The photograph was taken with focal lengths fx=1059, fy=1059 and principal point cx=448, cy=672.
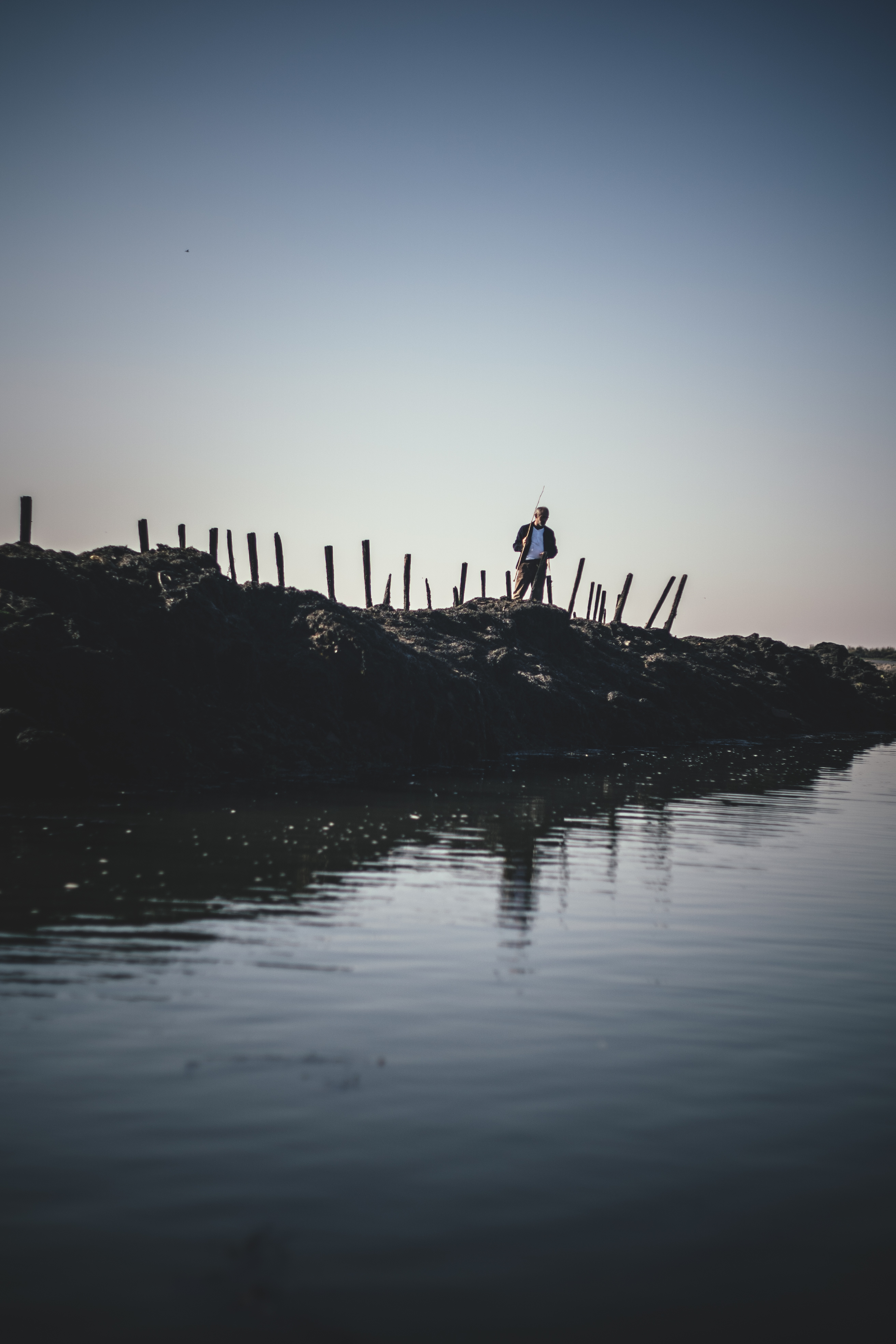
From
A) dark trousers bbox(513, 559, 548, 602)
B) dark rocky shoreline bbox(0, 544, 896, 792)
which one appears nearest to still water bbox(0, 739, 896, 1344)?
dark rocky shoreline bbox(0, 544, 896, 792)

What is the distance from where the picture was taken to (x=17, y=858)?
955 cm

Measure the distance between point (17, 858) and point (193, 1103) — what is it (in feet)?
19.9

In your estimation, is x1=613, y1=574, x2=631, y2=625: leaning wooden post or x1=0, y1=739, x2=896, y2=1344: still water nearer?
x1=0, y1=739, x2=896, y2=1344: still water

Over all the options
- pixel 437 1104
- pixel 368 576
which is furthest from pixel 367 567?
pixel 437 1104

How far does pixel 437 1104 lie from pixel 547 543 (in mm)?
26099

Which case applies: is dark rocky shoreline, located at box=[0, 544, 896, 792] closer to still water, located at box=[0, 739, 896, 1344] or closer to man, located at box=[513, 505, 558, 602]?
man, located at box=[513, 505, 558, 602]

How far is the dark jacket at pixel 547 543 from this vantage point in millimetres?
29281

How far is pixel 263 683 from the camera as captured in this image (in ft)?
69.2

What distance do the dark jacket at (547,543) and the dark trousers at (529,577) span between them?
1.68 ft

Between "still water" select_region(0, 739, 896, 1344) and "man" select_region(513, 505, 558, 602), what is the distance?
19.8m

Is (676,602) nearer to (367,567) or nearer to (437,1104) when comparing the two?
(367,567)

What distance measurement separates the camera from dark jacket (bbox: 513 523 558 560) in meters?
29.3

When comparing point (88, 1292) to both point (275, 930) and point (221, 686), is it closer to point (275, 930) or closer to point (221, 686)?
point (275, 930)

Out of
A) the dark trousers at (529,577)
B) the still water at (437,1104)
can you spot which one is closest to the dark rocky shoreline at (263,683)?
the dark trousers at (529,577)
